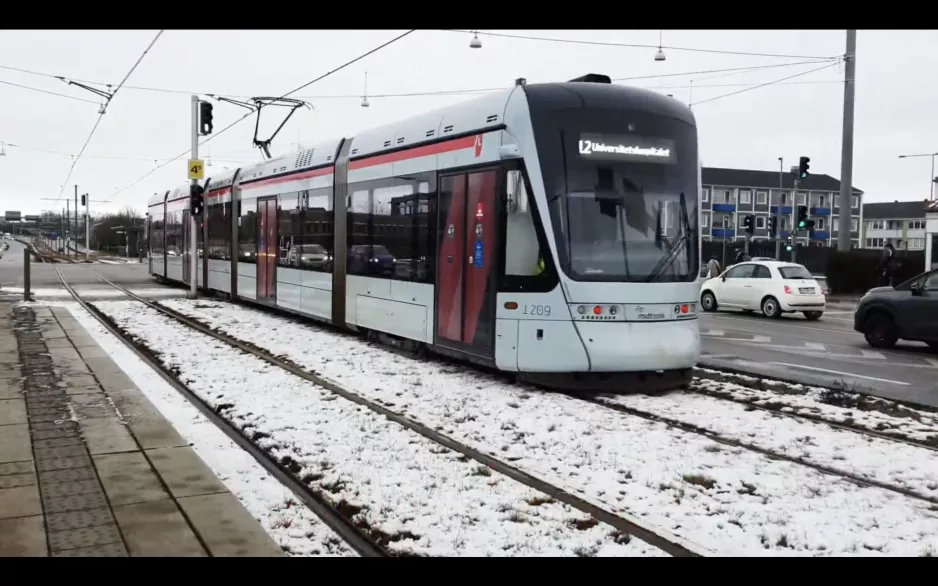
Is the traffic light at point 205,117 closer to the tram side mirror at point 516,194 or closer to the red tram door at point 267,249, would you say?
the red tram door at point 267,249

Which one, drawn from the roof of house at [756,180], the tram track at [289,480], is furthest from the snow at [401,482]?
the roof of house at [756,180]

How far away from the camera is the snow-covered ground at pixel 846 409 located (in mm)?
7730

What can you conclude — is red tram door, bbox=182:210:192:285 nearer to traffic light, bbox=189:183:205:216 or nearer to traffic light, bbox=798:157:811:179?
traffic light, bbox=189:183:205:216

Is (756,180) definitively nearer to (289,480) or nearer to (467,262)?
(467,262)

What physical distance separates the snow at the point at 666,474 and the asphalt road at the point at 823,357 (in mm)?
4188

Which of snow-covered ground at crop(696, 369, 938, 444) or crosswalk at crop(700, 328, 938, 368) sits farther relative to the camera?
crosswalk at crop(700, 328, 938, 368)

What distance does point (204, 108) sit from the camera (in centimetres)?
2284

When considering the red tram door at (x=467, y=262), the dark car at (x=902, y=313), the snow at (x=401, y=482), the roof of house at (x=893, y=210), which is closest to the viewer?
the snow at (x=401, y=482)

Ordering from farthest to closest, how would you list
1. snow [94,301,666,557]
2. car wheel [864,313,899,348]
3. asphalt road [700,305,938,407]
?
1. car wheel [864,313,899,348]
2. asphalt road [700,305,938,407]
3. snow [94,301,666,557]

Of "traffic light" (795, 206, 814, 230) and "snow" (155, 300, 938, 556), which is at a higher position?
"traffic light" (795, 206, 814, 230)

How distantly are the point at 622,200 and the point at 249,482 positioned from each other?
5123 millimetres

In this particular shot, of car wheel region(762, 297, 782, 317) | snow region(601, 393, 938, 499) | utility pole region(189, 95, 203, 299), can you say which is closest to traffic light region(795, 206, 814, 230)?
car wheel region(762, 297, 782, 317)

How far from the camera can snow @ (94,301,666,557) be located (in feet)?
15.3

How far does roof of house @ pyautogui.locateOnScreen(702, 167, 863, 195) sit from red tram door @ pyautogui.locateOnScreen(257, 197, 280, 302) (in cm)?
8225
